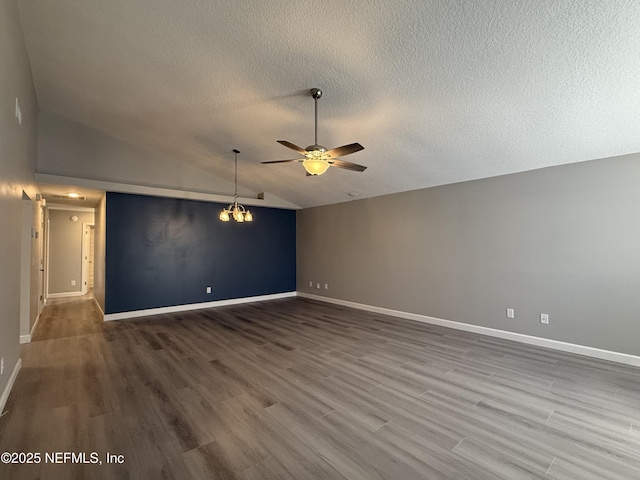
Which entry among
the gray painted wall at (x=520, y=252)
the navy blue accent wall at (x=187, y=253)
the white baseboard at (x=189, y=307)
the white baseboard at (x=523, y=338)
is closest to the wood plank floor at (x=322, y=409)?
the white baseboard at (x=523, y=338)

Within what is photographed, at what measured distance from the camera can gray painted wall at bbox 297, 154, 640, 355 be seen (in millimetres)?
3561

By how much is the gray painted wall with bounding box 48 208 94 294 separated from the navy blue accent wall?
4.11m

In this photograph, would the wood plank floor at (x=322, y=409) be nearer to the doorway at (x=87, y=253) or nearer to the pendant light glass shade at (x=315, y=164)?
the pendant light glass shade at (x=315, y=164)

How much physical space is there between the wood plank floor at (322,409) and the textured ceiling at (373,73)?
279 centimetres

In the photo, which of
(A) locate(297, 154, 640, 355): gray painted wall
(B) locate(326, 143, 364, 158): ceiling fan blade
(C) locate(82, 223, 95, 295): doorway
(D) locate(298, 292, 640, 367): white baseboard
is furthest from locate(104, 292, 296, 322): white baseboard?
(B) locate(326, 143, 364, 158): ceiling fan blade

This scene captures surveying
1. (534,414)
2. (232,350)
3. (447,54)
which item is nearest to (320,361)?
(232,350)

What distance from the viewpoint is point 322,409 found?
251 centimetres

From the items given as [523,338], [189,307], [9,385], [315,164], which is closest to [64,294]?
[189,307]

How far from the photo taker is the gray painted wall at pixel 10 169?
2348 millimetres

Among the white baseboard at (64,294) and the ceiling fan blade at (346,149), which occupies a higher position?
the ceiling fan blade at (346,149)

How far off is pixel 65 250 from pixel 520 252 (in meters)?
11.0

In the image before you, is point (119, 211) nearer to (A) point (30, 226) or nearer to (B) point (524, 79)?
(A) point (30, 226)

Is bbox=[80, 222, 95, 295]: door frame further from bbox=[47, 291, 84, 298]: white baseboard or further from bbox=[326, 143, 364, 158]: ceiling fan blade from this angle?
bbox=[326, 143, 364, 158]: ceiling fan blade

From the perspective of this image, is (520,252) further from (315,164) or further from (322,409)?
(322,409)
